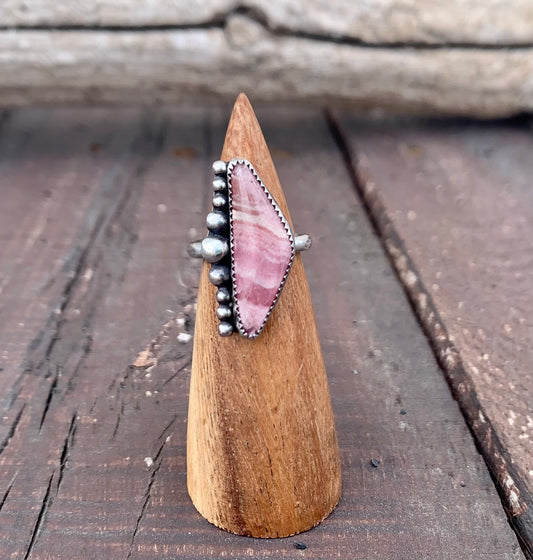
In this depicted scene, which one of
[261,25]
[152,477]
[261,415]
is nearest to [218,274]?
[261,415]

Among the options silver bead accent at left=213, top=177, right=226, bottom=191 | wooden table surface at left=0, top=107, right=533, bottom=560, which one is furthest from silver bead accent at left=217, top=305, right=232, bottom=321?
wooden table surface at left=0, top=107, right=533, bottom=560

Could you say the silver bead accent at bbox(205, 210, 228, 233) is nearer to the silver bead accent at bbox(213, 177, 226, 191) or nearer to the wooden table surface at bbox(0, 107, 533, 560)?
the silver bead accent at bbox(213, 177, 226, 191)

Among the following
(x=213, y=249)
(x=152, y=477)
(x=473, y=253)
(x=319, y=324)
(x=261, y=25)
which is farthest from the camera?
(x=261, y=25)

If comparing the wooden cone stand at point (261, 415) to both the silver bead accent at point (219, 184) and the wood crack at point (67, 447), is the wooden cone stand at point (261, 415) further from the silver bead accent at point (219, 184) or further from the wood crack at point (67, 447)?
the wood crack at point (67, 447)

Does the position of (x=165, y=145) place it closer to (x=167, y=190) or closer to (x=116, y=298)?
(x=167, y=190)

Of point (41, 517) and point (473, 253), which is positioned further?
point (473, 253)

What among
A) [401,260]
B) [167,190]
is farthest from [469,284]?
[167,190]

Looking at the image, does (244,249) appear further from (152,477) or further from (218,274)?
(152,477)
